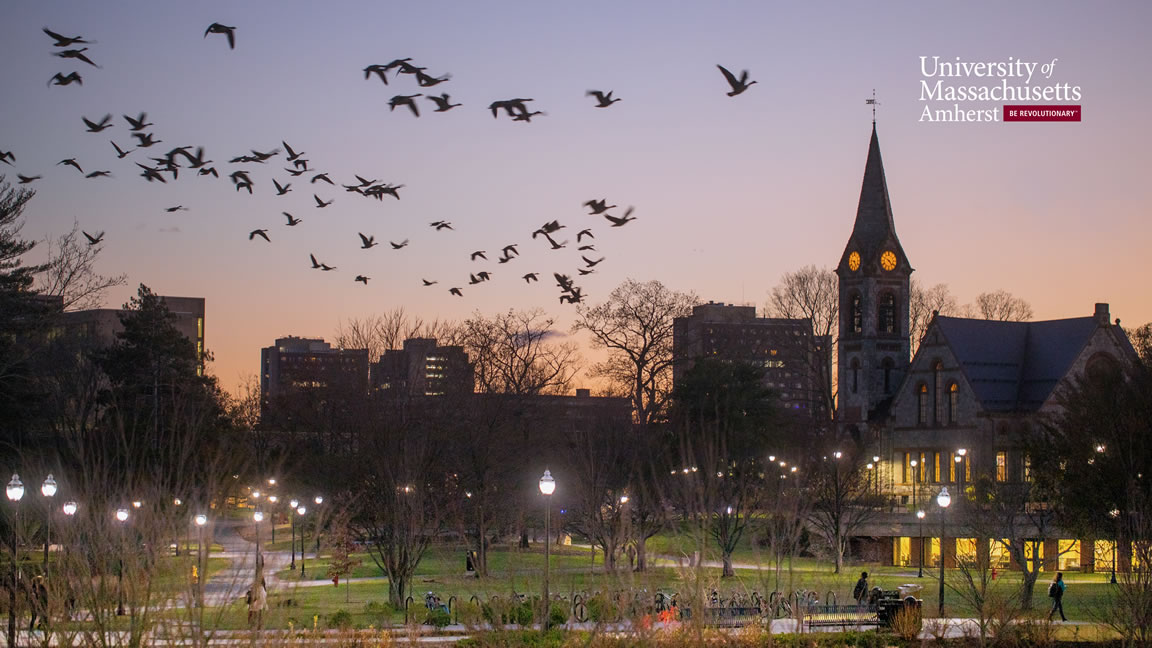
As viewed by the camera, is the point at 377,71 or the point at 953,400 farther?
the point at 953,400

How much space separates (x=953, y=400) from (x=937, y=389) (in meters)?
1.60

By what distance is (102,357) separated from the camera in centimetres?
8762

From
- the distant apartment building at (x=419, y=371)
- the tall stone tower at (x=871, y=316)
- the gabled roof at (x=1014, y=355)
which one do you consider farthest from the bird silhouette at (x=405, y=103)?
the tall stone tower at (x=871, y=316)

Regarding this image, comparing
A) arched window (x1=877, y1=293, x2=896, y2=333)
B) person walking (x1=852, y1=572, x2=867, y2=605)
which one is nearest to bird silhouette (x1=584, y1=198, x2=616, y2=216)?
person walking (x1=852, y1=572, x2=867, y2=605)

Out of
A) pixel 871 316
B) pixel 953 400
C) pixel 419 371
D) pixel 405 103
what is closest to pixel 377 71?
pixel 405 103

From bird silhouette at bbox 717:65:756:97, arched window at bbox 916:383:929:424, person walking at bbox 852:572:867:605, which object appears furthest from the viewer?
arched window at bbox 916:383:929:424

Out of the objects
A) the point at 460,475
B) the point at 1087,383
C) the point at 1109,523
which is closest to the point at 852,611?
the point at 1109,523

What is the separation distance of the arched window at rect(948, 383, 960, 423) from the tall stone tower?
10632mm

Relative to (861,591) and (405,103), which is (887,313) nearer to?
(861,591)

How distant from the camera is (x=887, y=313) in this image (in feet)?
320

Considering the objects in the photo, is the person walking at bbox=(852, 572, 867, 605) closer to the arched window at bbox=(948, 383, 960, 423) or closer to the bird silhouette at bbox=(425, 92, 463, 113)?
the bird silhouette at bbox=(425, 92, 463, 113)

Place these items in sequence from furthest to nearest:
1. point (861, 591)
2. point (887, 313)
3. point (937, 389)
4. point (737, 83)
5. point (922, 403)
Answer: point (887, 313), point (922, 403), point (937, 389), point (861, 591), point (737, 83)

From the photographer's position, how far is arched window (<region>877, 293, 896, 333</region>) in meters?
97.0

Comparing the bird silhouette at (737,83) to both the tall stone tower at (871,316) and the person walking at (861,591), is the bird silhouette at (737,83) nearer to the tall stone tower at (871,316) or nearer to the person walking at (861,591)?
the person walking at (861,591)
